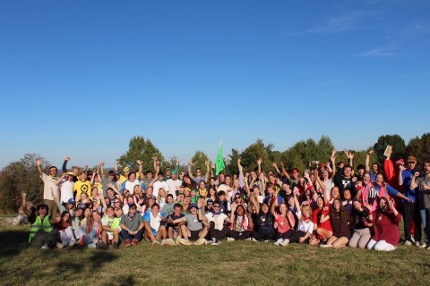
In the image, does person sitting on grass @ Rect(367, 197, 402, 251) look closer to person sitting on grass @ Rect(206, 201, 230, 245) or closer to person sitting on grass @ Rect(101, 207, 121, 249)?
person sitting on grass @ Rect(206, 201, 230, 245)

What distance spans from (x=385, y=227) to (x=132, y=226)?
21.4ft

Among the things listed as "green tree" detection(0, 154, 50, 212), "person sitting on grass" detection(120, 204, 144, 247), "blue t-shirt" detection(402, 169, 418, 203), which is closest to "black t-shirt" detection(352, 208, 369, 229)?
"blue t-shirt" detection(402, 169, 418, 203)

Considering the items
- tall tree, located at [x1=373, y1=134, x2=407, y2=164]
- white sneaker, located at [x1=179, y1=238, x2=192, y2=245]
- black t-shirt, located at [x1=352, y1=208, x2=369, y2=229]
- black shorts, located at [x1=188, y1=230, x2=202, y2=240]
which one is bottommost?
white sneaker, located at [x1=179, y1=238, x2=192, y2=245]

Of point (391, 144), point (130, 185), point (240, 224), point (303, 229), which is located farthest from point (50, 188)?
point (391, 144)

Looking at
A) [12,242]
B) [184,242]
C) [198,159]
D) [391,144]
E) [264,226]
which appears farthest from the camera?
[391,144]

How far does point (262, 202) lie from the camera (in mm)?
12188

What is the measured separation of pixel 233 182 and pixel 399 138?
69791 mm

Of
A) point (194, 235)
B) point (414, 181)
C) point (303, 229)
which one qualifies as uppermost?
point (414, 181)

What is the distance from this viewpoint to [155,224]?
1148 centimetres

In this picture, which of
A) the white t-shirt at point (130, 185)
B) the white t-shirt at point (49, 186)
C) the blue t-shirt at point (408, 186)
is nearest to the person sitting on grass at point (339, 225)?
the blue t-shirt at point (408, 186)

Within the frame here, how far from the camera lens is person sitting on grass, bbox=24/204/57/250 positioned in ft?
34.3

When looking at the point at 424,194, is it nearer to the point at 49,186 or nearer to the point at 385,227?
the point at 385,227

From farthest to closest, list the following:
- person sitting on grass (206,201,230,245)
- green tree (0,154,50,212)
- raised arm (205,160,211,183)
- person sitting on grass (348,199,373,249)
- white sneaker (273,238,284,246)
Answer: green tree (0,154,50,212) < raised arm (205,160,211,183) < person sitting on grass (206,201,230,245) < white sneaker (273,238,284,246) < person sitting on grass (348,199,373,249)

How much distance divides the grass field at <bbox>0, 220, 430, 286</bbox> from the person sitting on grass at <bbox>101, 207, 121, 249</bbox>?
1.52 ft
